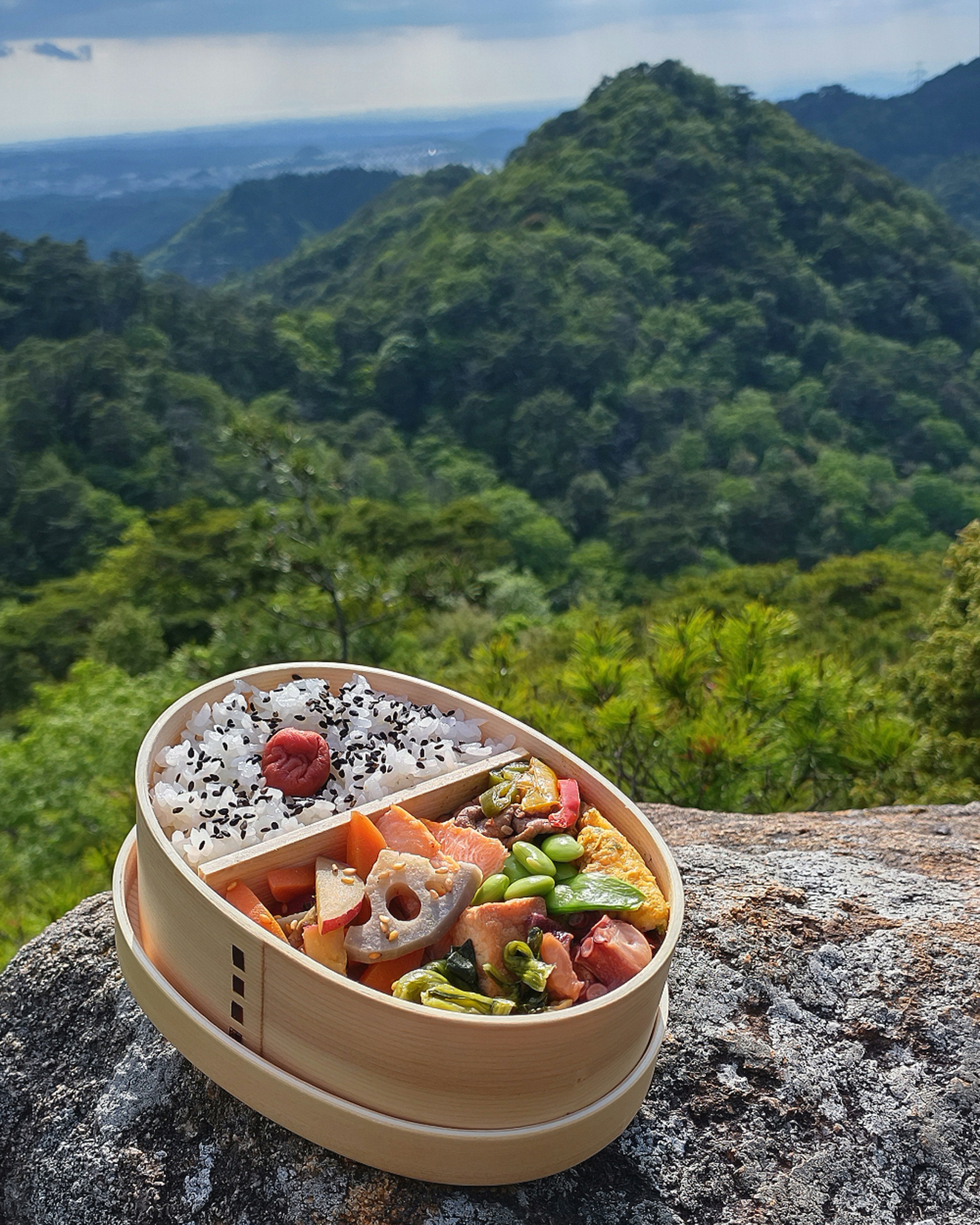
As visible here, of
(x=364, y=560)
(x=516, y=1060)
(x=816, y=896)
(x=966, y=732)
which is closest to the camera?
(x=516, y=1060)

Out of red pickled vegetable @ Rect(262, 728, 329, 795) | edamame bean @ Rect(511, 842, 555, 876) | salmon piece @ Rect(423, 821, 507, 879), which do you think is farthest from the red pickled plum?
red pickled vegetable @ Rect(262, 728, 329, 795)

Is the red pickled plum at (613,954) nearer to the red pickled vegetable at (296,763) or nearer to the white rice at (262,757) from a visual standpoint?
the white rice at (262,757)

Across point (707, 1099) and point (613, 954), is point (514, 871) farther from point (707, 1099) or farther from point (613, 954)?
point (707, 1099)

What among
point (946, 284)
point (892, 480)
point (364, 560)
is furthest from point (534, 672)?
point (946, 284)

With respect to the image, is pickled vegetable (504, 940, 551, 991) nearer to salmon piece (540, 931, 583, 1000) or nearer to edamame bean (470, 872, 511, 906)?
salmon piece (540, 931, 583, 1000)

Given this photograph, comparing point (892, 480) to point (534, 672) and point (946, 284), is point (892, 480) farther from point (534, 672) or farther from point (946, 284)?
point (534, 672)

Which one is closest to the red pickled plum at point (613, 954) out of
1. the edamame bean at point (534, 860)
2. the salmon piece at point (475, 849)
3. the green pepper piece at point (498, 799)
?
the edamame bean at point (534, 860)
